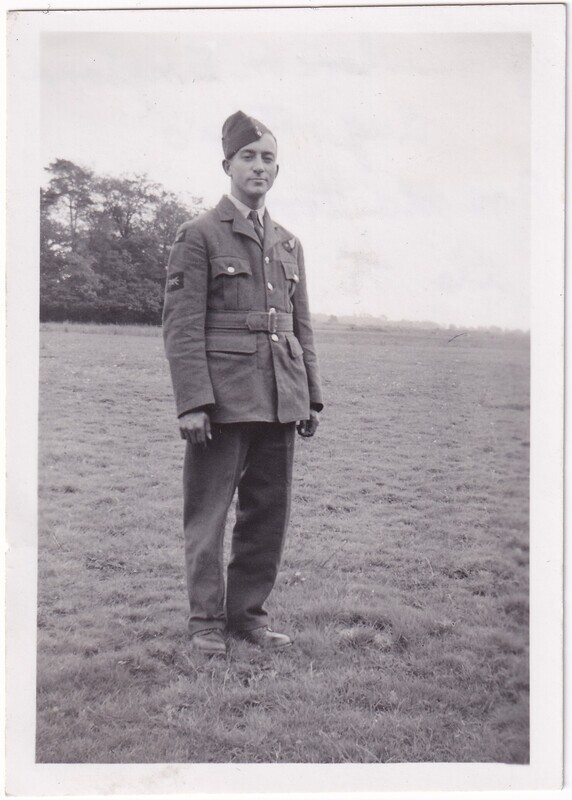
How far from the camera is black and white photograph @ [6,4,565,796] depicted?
7.91 ft

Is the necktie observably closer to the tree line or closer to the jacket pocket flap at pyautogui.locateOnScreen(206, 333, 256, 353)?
the tree line

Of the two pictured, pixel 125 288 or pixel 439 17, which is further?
pixel 125 288

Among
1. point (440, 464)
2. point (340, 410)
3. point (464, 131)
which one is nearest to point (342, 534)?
point (440, 464)

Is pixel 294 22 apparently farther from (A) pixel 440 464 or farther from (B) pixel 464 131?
(A) pixel 440 464

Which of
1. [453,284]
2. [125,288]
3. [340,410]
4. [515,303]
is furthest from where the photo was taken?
[340,410]

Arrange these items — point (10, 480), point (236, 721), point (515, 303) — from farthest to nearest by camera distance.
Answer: point (515, 303), point (10, 480), point (236, 721)

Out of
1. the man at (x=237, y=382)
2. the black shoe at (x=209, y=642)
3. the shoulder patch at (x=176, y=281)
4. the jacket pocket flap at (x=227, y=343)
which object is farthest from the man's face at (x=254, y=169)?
the black shoe at (x=209, y=642)

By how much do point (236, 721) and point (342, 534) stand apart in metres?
1.30

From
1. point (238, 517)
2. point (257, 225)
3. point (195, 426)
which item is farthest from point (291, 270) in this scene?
point (238, 517)

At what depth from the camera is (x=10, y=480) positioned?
260cm

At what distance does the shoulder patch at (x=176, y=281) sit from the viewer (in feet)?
8.32

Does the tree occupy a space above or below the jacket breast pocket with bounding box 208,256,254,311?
above

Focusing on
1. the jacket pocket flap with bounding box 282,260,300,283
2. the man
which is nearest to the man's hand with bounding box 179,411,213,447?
the man

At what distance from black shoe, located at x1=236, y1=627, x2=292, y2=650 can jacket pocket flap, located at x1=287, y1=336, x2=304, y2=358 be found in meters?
1.09
